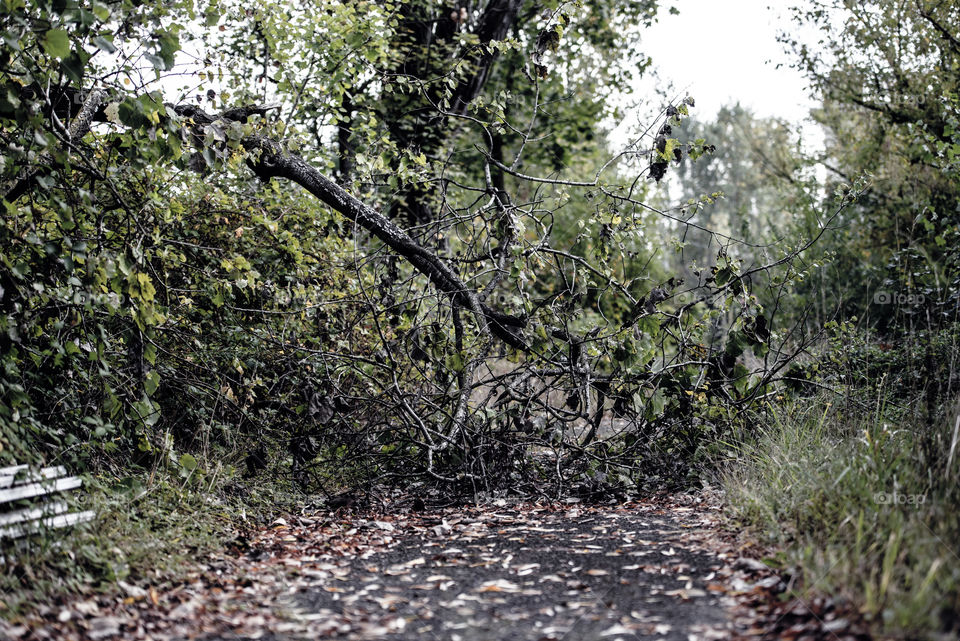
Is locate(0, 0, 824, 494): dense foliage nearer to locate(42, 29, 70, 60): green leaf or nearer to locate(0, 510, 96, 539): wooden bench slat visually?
locate(42, 29, 70, 60): green leaf

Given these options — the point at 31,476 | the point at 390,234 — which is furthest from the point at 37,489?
the point at 390,234

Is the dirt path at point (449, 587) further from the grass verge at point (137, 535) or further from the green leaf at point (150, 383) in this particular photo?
the green leaf at point (150, 383)

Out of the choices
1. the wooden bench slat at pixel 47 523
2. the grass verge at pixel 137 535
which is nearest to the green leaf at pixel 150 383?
the grass verge at pixel 137 535

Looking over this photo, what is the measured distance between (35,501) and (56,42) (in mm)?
2046

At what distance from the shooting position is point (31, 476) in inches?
126

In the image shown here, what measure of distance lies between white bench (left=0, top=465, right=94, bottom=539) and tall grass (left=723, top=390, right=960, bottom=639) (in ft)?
10.4

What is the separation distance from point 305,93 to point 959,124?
247 inches

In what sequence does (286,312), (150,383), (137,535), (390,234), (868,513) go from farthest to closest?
(390,234) < (286,312) < (150,383) < (137,535) < (868,513)

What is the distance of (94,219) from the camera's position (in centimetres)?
403

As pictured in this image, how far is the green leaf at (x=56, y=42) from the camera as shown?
9.89 ft

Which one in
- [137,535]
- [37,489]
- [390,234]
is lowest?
[137,535]

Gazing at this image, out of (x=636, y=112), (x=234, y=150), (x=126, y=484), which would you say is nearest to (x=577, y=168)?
(x=636, y=112)

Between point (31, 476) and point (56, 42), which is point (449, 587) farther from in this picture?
point (56, 42)

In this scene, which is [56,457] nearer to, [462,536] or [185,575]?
[185,575]
